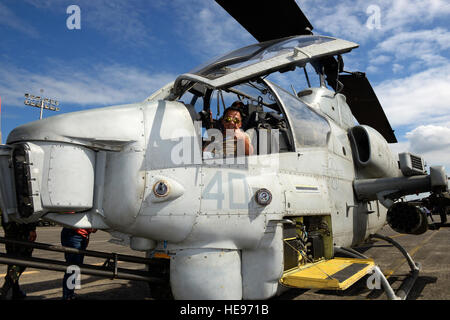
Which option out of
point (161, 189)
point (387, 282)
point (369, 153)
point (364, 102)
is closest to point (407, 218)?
point (369, 153)

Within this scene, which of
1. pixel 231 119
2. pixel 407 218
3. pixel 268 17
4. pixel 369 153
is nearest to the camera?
pixel 231 119

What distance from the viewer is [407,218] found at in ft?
16.9

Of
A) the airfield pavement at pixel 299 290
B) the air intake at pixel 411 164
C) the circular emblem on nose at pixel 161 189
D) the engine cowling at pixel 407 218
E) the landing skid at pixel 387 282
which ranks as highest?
the air intake at pixel 411 164

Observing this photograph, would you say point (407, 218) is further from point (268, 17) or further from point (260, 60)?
point (268, 17)

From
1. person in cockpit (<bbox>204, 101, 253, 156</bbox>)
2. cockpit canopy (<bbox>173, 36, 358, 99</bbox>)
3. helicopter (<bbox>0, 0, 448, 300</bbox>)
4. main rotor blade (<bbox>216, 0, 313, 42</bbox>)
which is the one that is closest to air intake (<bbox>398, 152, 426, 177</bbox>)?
helicopter (<bbox>0, 0, 448, 300</bbox>)

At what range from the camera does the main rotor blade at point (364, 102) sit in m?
8.53

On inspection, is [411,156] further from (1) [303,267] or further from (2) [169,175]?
(2) [169,175]

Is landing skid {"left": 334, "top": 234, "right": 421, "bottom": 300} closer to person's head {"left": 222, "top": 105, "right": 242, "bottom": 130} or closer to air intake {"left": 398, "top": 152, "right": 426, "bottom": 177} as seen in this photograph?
air intake {"left": 398, "top": 152, "right": 426, "bottom": 177}

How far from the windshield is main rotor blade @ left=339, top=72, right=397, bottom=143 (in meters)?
3.82

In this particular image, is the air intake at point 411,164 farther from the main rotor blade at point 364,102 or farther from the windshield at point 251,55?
the main rotor blade at point 364,102

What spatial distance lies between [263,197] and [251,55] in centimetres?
180

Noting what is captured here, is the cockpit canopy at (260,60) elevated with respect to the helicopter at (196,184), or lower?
elevated

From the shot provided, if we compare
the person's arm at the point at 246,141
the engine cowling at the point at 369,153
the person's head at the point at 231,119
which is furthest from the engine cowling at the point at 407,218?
the person's head at the point at 231,119

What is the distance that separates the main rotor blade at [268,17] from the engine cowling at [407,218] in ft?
16.4
